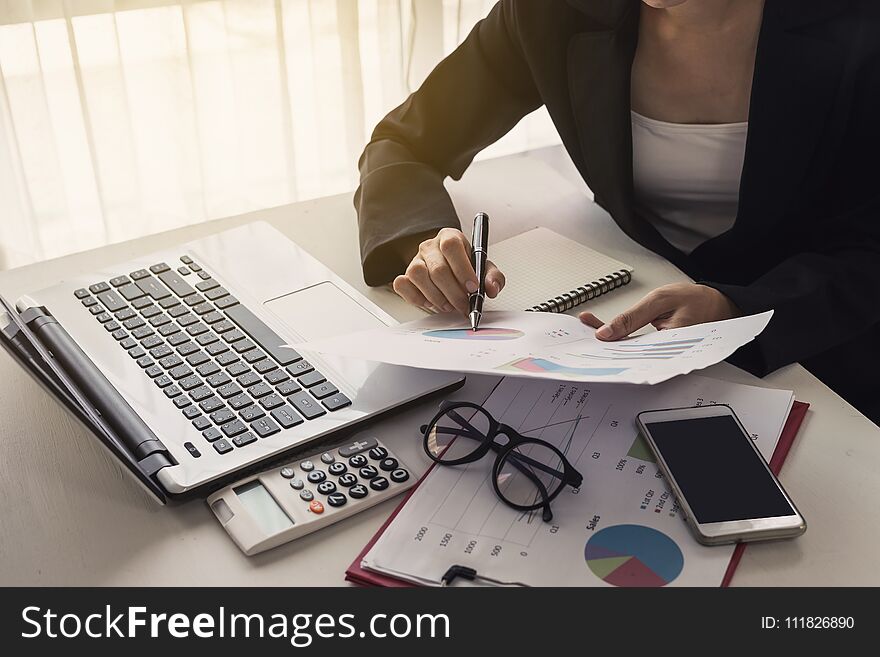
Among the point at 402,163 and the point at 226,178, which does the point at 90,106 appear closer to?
the point at 226,178

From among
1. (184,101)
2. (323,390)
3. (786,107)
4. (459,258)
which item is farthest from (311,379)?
(184,101)

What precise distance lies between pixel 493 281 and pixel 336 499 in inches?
13.7

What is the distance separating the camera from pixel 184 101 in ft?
6.36

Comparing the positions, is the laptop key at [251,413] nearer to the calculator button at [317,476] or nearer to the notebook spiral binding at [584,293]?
the calculator button at [317,476]

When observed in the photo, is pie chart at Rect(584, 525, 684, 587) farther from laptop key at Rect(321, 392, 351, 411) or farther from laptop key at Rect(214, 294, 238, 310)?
laptop key at Rect(214, 294, 238, 310)

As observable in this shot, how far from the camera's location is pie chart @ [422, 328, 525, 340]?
2.84 feet

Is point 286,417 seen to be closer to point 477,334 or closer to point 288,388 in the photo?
point 288,388

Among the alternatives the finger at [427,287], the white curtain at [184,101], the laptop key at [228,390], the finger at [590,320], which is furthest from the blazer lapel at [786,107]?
the white curtain at [184,101]

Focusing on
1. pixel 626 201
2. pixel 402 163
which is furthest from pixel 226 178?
pixel 626 201

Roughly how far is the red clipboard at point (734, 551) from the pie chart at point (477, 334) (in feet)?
0.53

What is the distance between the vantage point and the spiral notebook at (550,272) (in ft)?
3.30

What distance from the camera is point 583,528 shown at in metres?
0.69

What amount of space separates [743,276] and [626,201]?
18 centimetres

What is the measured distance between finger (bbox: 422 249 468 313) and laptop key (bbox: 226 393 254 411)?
257 millimetres
